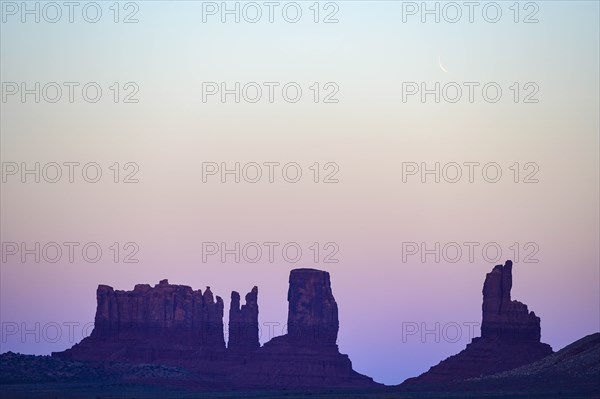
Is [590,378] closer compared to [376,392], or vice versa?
[590,378]

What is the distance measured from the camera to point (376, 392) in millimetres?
177750

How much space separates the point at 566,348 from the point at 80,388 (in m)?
56.1

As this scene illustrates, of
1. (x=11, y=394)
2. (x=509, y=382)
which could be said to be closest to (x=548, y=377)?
(x=509, y=382)

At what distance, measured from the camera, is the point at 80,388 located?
197375 millimetres

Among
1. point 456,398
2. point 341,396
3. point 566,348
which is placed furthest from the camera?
point 566,348

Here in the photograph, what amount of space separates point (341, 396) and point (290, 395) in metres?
8.51

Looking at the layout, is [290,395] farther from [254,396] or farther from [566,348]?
[566,348]

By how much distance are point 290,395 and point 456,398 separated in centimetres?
2684

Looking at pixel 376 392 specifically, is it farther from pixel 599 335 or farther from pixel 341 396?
pixel 599 335

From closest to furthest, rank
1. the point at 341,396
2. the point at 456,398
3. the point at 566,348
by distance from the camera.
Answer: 1. the point at 456,398
2. the point at 341,396
3. the point at 566,348

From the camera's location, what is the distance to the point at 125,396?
584 ft

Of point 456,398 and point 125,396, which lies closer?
point 456,398

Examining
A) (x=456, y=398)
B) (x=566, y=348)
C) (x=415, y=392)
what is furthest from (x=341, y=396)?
(x=566, y=348)

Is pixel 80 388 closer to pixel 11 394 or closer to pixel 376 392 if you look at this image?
pixel 11 394
